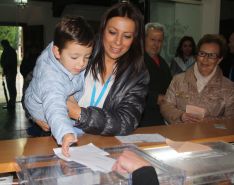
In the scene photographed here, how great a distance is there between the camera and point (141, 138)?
204 cm

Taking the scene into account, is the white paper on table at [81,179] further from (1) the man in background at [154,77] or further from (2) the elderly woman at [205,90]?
(1) the man in background at [154,77]

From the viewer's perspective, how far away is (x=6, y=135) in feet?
20.7

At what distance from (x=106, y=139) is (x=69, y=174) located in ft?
2.19

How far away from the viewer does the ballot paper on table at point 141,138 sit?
1.98 m

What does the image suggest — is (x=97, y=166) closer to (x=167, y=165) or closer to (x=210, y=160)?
(x=167, y=165)

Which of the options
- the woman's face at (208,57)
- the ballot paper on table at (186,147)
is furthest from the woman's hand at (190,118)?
the ballot paper on table at (186,147)

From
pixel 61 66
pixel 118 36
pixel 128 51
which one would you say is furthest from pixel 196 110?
pixel 61 66

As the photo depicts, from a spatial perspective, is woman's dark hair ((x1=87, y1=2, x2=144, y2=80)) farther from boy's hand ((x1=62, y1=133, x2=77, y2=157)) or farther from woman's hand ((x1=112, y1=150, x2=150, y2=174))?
woman's hand ((x1=112, y1=150, x2=150, y2=174))

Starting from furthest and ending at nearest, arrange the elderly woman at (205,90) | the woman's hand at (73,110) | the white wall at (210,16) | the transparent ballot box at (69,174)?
1. the white wall at (210,16)
2. the elderly woman at (205,90)
3. the woman's hand at (73,110)
4. the transparent ballot box at (69,174)

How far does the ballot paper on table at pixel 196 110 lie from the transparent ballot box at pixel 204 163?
3.11 feet

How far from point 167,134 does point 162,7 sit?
17.9 ft

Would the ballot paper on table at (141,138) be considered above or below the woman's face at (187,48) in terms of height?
below

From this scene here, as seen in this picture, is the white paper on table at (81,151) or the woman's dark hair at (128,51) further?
the woman's dark hair at (128,51)

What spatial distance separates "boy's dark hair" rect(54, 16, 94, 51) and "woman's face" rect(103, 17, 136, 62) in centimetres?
34
